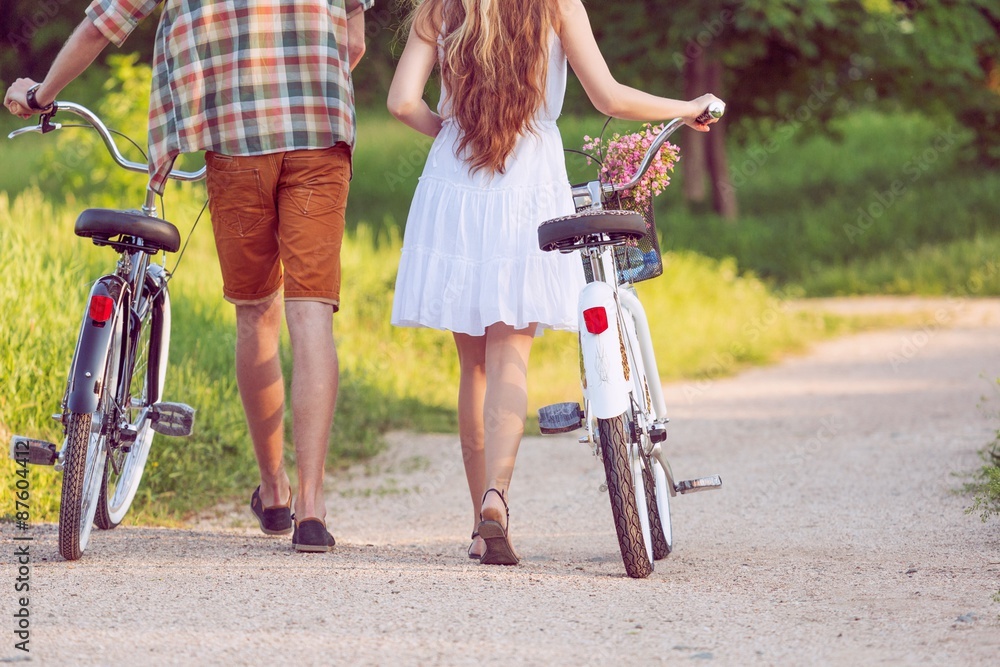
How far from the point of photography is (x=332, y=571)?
135 inches

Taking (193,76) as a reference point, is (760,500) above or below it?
below

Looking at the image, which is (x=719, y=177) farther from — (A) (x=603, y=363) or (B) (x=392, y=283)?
(A) (x=603, y=363)

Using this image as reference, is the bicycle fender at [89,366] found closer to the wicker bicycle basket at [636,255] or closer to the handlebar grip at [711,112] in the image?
the wicker bicycle basket at [636,255]

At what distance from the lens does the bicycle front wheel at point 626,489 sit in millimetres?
3311

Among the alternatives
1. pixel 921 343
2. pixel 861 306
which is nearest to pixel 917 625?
pixel 921 343

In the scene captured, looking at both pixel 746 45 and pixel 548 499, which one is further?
pixel 746 45

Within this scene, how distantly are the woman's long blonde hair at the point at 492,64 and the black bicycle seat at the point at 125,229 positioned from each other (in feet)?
2.87

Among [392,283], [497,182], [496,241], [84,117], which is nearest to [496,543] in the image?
[496,241]

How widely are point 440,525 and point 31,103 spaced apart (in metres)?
2.19

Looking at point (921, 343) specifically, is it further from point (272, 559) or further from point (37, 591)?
point (37, 591)

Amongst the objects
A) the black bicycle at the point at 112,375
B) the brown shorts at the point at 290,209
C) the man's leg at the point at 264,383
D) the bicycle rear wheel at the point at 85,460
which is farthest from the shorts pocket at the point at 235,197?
the bicycle rear wheel at the point at 85,460

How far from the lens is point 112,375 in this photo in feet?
12.0

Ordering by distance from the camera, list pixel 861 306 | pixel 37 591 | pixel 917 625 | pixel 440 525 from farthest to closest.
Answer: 1. pixel 861 306
2. pixel 440 525
3. pixel 37 591
4. pixel 917 625

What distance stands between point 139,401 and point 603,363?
1.52 metres
